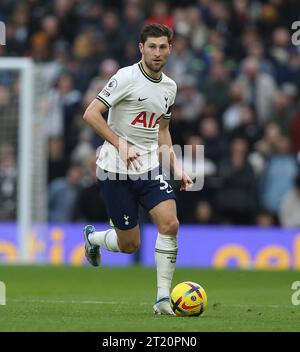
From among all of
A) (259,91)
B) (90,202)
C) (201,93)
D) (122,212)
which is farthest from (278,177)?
(122,212)

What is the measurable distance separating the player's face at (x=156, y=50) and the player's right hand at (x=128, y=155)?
0.79 meters

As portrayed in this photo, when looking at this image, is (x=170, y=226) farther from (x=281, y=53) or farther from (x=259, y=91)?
(x=281, y=53)

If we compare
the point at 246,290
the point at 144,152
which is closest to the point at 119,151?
the point at 144,152

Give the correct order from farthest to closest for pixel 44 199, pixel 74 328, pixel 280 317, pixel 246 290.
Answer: pixel 44 199, pixel 246 290, pixel 280 317, pixel 74 328

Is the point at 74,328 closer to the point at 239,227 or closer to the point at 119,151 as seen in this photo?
the point at 119,151

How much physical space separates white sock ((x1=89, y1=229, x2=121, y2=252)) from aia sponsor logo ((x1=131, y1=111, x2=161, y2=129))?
1155 millimetres

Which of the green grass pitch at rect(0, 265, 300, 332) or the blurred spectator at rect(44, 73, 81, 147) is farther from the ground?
the blurred spectator at rect(44, 73, 81, 147)

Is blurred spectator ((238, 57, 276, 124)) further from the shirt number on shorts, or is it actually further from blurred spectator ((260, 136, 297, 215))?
the shirt number on shorts

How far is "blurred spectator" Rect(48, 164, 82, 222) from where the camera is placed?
19516 mm

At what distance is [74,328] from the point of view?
28.0 feet

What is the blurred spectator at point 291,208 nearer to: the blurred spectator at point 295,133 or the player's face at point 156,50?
the blurred spectator at point 295,133

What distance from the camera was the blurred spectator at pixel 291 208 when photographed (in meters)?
18.5

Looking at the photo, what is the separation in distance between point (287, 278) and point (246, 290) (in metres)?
2.20

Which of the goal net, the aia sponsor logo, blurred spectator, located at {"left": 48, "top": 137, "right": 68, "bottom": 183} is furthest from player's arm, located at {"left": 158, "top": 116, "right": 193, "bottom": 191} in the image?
blurred spectator, located at {"left": 48, "top": 137, "right": 68, "bottom": 183}
